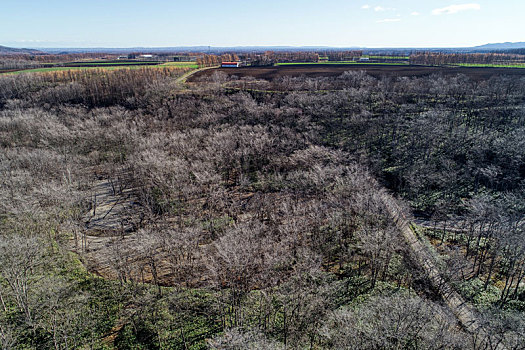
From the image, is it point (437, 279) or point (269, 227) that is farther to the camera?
point (269, 227)

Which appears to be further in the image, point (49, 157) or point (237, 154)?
point (237, 154)

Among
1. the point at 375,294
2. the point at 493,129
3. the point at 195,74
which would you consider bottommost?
the point at 375,294

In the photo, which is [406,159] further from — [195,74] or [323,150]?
[195,74]

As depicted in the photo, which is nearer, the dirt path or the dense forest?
the dense forest

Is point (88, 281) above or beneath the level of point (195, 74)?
beneath

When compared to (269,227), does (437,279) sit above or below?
below

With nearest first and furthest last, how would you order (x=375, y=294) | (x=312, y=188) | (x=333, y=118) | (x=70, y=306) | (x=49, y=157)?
(x=70, y=306), (x=375, y=294), (x=312, y=188), (x=49, y=157), (x=333, y=118)

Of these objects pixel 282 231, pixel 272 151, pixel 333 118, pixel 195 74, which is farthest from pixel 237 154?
pixel 195 74

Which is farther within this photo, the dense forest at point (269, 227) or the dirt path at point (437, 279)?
the dirt path at point (437, 279)
